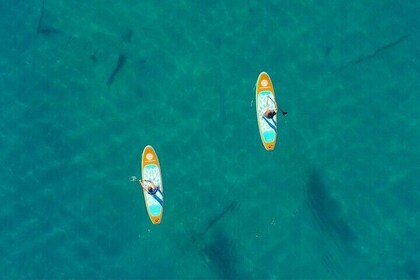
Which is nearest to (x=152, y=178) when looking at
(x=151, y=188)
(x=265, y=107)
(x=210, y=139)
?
(x=151, y=188)

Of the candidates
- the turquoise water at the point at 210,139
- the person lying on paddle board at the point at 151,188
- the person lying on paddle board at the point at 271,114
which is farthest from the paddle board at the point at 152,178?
the person lying on paddle board at the point at 271,114

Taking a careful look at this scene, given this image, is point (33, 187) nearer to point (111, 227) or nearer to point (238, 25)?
point (111, 227)

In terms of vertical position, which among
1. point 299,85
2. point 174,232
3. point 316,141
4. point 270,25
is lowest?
point 174,232

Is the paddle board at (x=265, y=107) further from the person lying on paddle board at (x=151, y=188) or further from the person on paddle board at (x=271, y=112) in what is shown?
the person lying on paddle board at (x=151, y=188)

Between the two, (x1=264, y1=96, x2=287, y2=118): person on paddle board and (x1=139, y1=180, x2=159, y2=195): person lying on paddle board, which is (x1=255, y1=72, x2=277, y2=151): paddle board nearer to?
(x1=264, y1=96, x2=287, y2=118): person on paddle board

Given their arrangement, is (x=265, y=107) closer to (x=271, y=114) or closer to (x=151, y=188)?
(x=271, y=114)

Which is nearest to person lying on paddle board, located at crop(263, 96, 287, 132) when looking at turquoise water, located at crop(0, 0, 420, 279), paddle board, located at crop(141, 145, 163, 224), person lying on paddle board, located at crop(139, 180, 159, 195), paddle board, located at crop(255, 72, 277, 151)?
paddle board, located at crop(255, 72, 277, 151)

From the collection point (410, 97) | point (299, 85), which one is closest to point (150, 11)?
point (299, 85)
